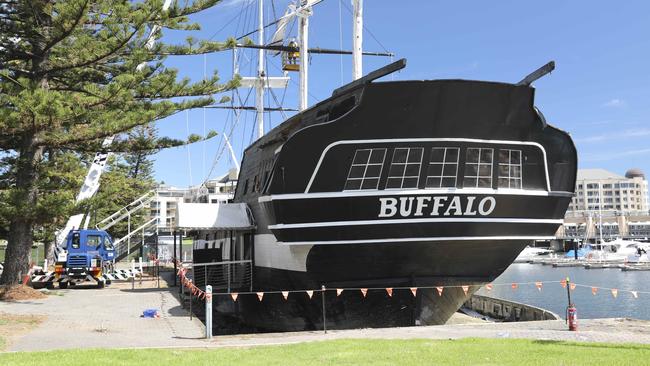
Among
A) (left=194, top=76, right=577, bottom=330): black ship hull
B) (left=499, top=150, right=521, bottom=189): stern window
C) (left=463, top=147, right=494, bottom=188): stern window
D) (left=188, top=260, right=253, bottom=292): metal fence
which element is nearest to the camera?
(left=194, top=76, right=577, bottom=330): black ship hull

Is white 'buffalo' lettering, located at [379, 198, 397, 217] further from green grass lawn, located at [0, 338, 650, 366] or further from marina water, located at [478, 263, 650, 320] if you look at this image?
green grass lawn, located at [0, 338, 650, 366]

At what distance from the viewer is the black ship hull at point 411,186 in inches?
599

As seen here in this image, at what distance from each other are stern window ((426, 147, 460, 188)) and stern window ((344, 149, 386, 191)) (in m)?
1.31

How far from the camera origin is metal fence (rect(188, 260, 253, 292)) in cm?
2111

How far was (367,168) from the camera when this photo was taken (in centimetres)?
1540

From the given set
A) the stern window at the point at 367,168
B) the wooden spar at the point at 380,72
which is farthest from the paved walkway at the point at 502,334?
the wooden spar at the point at 380,72

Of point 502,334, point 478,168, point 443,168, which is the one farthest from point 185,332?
point 478,168

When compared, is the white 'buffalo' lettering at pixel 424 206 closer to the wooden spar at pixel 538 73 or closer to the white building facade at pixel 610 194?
the wooden spar at pixel 538 73

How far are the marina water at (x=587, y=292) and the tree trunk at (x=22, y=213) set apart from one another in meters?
15.1

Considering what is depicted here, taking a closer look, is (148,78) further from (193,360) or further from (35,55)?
(193,360)

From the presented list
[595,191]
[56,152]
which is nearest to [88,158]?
[56,152]

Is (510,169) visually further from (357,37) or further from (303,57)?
(303,57)

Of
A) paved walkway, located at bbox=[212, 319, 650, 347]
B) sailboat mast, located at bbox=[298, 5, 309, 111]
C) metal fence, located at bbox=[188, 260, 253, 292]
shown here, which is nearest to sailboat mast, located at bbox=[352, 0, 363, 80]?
sailboat mast, located at bbox=[298, 5, 309, 111]

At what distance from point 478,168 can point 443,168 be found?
3.23 ft
